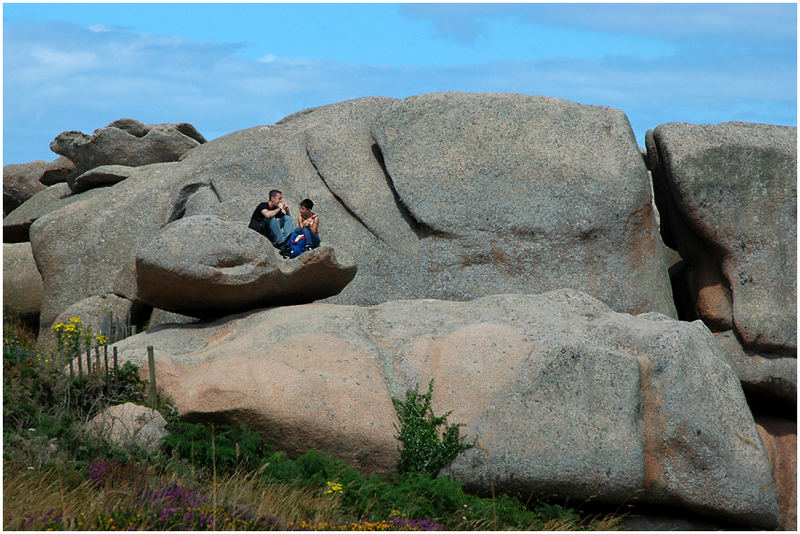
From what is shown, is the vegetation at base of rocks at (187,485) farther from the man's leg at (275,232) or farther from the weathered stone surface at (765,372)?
the weathered stone surface at (765,372)

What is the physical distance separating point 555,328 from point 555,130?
5543 mm

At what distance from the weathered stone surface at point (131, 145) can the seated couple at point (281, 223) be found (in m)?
8.48

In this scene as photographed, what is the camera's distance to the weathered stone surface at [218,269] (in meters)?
12.8

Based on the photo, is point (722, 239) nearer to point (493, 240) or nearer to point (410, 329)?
point (493, 240)

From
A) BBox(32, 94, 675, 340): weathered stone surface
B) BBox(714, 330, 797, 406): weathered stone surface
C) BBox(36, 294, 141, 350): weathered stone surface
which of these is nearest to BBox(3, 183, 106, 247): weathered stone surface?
BBox(36, 294, 141, 350): weathered stone surface

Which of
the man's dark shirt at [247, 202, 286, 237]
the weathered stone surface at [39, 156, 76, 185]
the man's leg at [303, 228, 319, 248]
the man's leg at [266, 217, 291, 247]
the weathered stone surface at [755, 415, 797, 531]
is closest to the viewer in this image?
the weathered stone surface at [755, 415, 797, 531]

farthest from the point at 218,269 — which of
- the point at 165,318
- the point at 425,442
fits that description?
the point at 165,318

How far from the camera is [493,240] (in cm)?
1606

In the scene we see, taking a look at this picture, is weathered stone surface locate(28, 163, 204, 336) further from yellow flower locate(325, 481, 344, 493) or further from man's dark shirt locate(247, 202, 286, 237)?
yellow flower locate(325, 481, 344, 493)

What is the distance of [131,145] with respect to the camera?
926 inches

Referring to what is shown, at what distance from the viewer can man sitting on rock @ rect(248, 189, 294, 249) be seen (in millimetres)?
15266

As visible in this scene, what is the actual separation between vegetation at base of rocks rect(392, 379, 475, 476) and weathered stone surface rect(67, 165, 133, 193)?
1241 centimetres

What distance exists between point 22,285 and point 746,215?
14736 millimetres

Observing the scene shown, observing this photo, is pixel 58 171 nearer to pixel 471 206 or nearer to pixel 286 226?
pixel 286 226
